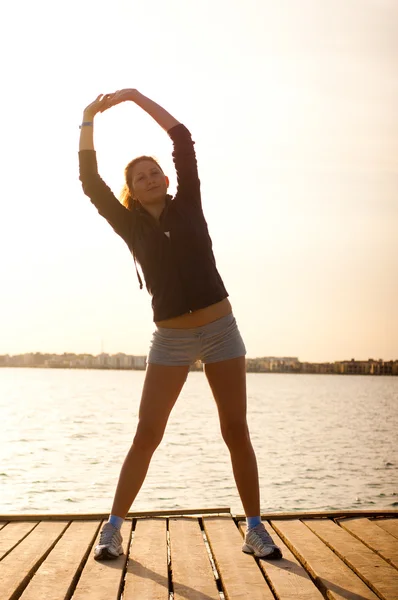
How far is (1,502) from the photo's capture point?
16812 mm

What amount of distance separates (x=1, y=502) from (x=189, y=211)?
13581 mm

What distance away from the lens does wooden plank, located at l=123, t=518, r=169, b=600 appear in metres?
3.88

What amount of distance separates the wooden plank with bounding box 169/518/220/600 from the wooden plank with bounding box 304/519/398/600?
75cm

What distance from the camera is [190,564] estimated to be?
4379 millimetres

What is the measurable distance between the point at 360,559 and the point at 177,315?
1.66 m

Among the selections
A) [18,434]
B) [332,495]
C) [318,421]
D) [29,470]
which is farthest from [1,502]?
[318,421]

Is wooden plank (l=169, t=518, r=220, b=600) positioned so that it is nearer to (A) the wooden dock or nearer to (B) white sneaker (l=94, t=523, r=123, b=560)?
(A) the wooden dock

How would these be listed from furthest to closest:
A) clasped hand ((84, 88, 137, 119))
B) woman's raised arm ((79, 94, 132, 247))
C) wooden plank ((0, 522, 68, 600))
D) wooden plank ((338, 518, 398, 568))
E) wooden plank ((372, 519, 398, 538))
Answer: wooden plank ((372, 519, 398, 538)) < clasped hand ((84, 88, 137, 119)) < woman's raised arm ((79, 94, 132, 247)) < wooden plank ((338, 518, 398, 568)) < wooden plank ((0, 522, 68, 600))

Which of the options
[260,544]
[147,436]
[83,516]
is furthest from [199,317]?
[83,516]

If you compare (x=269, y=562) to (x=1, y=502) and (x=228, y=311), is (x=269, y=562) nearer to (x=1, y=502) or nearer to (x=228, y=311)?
(x=228, y=311)

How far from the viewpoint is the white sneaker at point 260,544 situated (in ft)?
14.8

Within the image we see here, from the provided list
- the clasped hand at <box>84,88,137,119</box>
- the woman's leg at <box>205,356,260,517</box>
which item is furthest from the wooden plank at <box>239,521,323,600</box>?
the clasped hand at <box>84,88,137,119</box>

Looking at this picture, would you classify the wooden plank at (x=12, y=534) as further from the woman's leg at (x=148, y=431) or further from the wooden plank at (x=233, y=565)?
the wooden plank at (x=233, y=565)

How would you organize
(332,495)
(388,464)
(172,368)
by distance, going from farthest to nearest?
1. (388,464)
2. (332,495)
3. (172,368)
